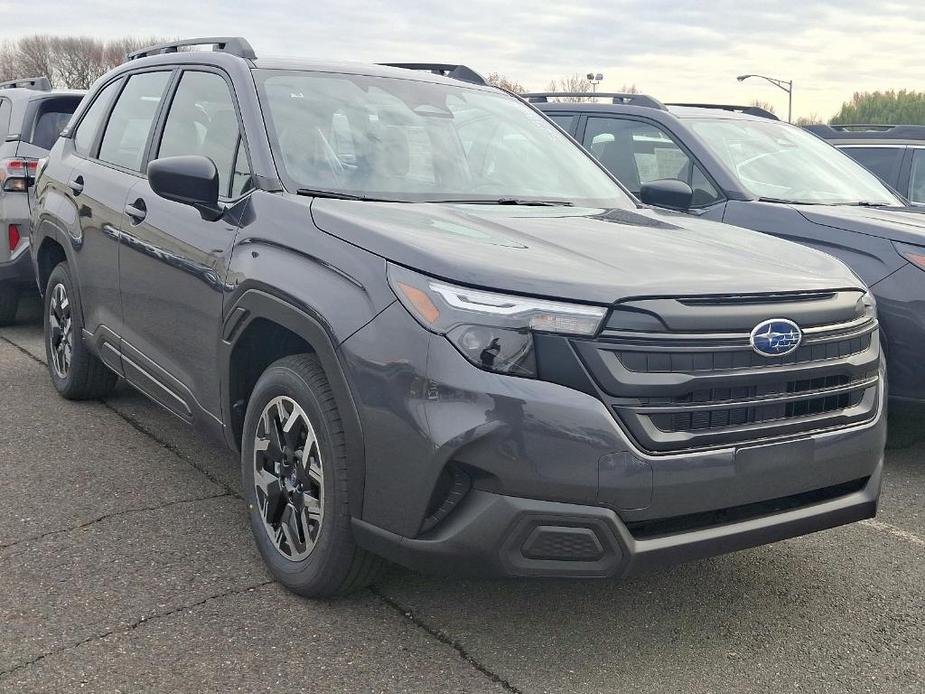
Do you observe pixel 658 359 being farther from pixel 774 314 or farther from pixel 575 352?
pixel 774 314

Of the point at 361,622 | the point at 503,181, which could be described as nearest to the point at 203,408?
the point at 361,622

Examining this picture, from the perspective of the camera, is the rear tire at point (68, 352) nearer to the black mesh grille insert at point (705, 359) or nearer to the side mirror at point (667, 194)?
the side mirror at point (667, 194)

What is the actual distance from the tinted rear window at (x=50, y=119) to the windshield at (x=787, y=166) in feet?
15.6

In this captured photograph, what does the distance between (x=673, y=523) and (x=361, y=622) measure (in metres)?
1.02

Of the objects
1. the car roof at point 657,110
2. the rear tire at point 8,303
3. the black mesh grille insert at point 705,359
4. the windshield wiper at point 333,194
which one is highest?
the car roof at point 657,110

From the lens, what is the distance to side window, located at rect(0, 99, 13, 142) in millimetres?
7938

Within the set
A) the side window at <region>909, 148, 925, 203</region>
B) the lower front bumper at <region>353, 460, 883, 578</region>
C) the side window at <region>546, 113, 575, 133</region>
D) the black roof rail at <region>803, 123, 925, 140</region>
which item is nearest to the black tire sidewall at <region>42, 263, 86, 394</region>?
the lower front bumper at <region>353, 460, 883, 578</region>

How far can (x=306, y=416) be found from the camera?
3105mm

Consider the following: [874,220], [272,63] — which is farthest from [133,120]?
[874,220]

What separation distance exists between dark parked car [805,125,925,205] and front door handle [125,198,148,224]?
6.31 metres

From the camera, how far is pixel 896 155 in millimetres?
8688

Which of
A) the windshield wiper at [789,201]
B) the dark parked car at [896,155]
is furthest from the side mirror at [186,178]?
the dark parked car at [896,155]

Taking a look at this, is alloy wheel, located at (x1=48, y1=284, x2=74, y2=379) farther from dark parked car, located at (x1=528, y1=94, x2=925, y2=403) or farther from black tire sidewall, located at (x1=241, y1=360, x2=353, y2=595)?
dark parked car, located at (x1=528, y1=94, x2=925, y2=403)

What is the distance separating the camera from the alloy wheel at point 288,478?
10.3ft
